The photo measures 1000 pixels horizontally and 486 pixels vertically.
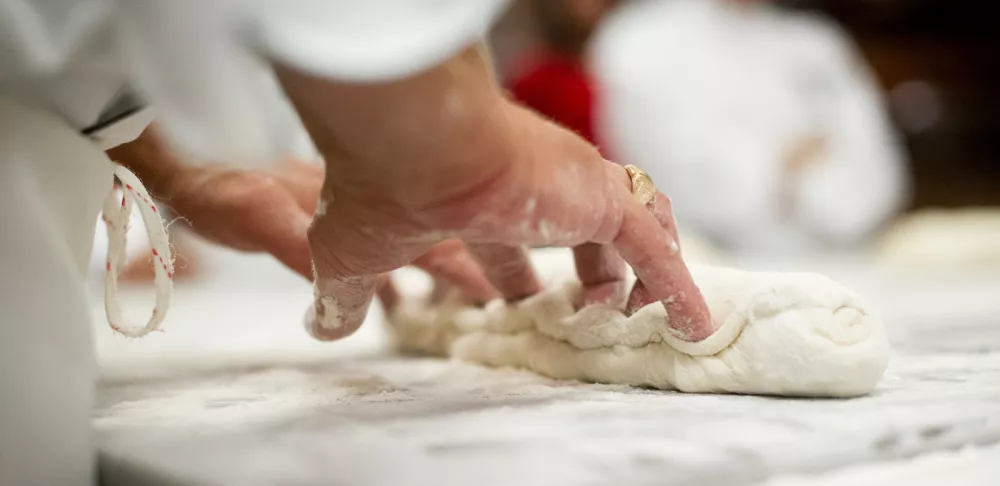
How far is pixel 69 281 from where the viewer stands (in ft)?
1.36

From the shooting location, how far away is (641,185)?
0.47 metres

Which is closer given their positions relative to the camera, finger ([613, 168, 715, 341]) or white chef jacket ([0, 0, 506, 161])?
white chef jacket ([0, 0, 506, 161])

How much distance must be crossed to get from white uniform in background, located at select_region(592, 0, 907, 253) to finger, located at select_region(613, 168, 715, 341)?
1.47m

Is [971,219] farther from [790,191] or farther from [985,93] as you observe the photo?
[985,93]

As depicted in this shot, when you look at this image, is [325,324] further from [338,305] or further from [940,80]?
[940,80]

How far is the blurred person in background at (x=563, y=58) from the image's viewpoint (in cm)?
176

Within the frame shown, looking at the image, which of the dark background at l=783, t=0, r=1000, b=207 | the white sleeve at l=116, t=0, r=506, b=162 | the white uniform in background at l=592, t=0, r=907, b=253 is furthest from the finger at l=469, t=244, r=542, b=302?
the dark background at l=783, t=0, r=1000, b=207

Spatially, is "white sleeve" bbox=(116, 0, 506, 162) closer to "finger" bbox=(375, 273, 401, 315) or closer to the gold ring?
the gold ring

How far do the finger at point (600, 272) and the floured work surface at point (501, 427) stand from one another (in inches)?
2.4

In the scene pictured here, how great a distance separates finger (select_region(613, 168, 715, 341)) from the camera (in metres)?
0.45

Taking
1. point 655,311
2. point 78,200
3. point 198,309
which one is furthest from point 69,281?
point 198,309

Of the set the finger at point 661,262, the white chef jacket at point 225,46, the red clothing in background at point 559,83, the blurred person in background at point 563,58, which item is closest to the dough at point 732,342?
the finger at point 661,262

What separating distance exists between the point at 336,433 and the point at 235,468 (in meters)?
0.06

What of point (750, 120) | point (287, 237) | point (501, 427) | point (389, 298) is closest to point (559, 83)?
point (750, 120)
